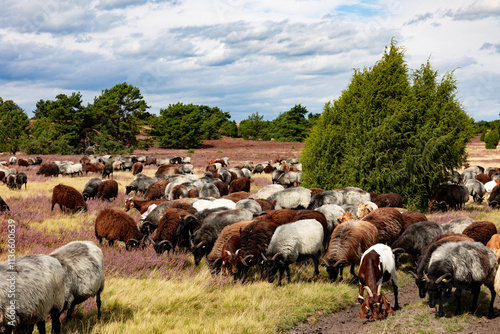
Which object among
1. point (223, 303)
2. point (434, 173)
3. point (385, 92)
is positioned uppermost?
point (385, 92)

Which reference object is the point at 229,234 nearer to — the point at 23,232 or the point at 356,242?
the point at 356,242

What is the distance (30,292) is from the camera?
4910 mm

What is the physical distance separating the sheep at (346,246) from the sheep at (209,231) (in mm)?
3046

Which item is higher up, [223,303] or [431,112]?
[431,112]

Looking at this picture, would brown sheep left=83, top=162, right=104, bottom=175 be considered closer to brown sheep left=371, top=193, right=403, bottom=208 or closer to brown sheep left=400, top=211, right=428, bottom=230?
brown sheep left=371, top=193, right=403, bottom=208

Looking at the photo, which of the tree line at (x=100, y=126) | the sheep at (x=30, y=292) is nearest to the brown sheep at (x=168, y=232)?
the sheep at (x=30, y=292)

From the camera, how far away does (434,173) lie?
702 inches

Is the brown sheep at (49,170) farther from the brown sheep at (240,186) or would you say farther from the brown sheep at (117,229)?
the brown sheep at (117,229)

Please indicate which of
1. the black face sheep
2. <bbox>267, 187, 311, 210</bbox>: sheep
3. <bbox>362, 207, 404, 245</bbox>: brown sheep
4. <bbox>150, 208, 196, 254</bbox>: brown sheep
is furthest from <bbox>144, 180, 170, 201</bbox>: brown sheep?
<bbox>362, 207, 404, 245</bbox>: brown sheep

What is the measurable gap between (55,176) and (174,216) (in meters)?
22.6

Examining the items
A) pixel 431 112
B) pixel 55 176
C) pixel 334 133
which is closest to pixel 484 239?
pixel 431 112

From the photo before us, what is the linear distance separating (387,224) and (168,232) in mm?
6507

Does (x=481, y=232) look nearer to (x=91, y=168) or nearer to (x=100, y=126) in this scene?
(x=91, y=168)

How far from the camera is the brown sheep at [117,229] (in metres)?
11.1
